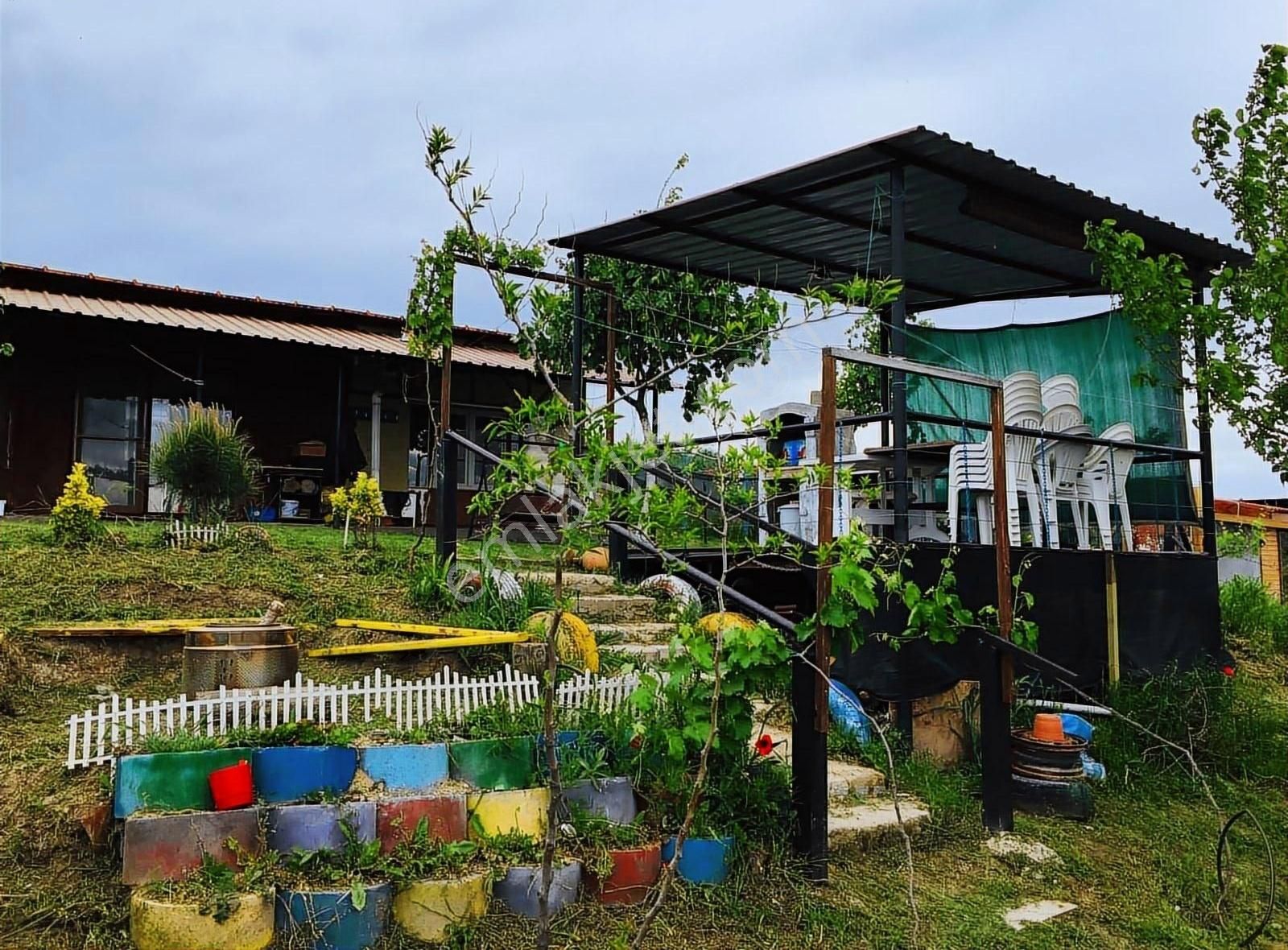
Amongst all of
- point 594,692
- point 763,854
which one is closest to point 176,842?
point 594,692

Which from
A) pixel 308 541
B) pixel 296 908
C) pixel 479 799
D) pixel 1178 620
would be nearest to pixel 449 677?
pixel 479 799

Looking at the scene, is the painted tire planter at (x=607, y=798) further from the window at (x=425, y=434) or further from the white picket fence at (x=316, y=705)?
the window at (x=425, y=434)

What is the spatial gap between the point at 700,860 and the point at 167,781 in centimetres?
202

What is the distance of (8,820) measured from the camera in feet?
11.5

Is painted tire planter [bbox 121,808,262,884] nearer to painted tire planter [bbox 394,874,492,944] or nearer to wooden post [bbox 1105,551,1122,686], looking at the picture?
painted tire planter [bbox 394,874,492,944]

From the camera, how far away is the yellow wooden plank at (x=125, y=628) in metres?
4.71

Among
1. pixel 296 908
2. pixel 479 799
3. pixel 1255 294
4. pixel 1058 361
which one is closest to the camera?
pixel 296 908

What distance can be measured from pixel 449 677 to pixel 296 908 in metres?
1.41

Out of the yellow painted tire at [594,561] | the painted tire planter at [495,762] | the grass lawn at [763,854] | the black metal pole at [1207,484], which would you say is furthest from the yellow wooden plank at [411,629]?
the black metal pole at [1207,484]

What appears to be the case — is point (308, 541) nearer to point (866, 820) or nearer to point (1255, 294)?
point (866, 820)

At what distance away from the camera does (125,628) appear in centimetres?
476

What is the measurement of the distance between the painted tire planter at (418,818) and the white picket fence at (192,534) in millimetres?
3743

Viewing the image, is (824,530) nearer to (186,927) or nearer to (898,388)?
(898,388)

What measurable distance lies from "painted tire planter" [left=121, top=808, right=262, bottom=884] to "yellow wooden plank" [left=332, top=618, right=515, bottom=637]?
170 cm
